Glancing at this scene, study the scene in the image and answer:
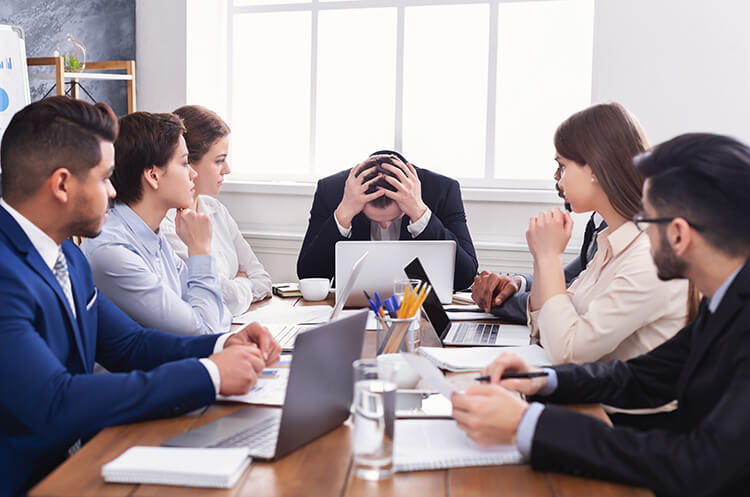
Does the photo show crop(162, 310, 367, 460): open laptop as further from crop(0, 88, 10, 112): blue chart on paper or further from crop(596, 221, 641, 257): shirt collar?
crop(0, 88, 10, 112): blue chart on paper

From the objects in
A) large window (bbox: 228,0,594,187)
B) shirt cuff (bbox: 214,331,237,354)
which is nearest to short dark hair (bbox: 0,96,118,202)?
shirt cuff (bbox: 214,331,237,354)

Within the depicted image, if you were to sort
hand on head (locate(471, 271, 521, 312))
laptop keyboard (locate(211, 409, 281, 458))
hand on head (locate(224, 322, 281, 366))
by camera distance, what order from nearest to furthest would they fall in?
laptop keyboard (locate(211, 409, 281, 458)) → hand on head (locate(224, 322, 281, 366)) → hand on head (locate(471, 271, 521, 312))

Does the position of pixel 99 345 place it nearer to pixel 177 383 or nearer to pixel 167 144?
pixel 177 383

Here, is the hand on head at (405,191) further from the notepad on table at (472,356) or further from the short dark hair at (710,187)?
the short dark hair at (710,187)

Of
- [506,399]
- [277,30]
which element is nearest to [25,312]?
[506,399]

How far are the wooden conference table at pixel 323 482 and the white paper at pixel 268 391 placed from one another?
0.22 meters

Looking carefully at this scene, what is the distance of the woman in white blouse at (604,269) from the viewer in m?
1.58

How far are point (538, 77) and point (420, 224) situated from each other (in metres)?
1.55

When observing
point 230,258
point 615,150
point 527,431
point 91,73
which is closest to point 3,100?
point 91,73

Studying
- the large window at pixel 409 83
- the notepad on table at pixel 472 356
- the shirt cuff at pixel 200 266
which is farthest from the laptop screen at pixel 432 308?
the large window at pixel 409 83

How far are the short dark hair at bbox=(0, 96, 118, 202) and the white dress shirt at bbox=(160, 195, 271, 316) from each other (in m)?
0.92

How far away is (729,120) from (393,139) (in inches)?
67.6

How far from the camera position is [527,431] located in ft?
3.52

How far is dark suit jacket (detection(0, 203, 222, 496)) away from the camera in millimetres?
1146
